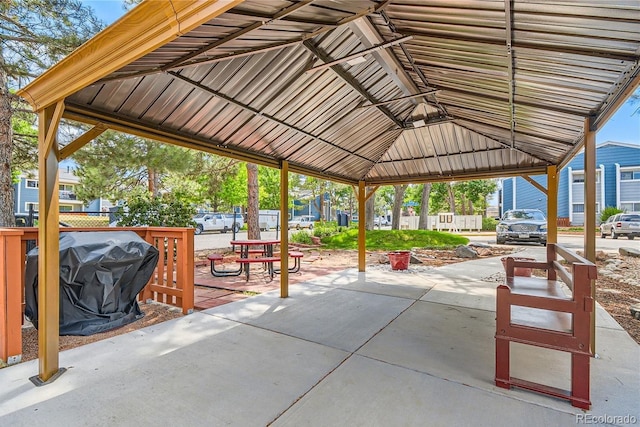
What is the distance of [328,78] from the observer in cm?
370

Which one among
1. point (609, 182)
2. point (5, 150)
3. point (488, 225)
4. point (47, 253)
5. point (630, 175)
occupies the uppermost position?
point (630, 175)

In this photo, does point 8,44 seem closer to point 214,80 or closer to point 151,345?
point 214,80

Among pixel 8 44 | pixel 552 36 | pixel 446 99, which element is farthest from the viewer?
pixel 8 44

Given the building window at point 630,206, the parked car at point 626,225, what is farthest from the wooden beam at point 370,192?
the building window at point 630,206

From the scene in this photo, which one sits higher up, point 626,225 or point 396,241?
point 626,225

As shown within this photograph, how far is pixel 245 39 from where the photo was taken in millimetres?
2350

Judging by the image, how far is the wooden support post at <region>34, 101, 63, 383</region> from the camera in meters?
2.52

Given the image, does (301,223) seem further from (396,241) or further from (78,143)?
(78,143)

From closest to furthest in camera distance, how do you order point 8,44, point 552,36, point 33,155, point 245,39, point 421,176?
point 552,36
point 245,39
point 8,44
point 33,155
point 421,176

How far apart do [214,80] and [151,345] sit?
284cm

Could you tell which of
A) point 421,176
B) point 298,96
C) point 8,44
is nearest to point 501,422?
point 298,96

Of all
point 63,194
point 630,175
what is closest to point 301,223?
point 63,194

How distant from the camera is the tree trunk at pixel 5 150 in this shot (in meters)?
5.22

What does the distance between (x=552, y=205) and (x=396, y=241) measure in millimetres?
8154
